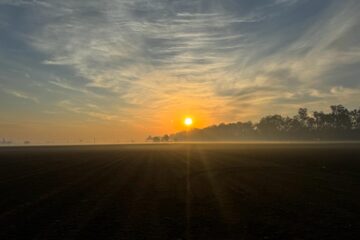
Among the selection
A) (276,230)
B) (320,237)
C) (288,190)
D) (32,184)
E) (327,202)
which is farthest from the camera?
(32,184)

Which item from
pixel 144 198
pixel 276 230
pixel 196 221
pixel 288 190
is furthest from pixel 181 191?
pixel 276 230

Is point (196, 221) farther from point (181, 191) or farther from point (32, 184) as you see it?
point (32, 184)

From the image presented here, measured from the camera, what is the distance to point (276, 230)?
11523 mm

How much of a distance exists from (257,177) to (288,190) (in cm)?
616

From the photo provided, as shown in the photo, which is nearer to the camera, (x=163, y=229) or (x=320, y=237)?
(x=320, y=237)

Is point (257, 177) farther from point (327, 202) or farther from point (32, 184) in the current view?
point (32, 184)

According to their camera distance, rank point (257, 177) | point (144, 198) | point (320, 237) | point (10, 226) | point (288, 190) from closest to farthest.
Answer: point (320, 237) → point (10, 226) → point (144, 198) → point (288, 190) → point (257, 177)

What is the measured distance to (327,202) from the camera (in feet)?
53.4

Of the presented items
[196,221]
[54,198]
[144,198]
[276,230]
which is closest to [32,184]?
[54,198]

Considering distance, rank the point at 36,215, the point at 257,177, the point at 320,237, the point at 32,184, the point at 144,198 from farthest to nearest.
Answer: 1. the point at 257,177
2. the point at 32,184
3. the point at 144,198
4. the point at 36,215
5. the point at 320,237

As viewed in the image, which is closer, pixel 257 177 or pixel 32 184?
pixel 32 184

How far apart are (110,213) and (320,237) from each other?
7510mm

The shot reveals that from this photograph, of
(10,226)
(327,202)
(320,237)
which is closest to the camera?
(320,237)

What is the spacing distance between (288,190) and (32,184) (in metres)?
15.6
